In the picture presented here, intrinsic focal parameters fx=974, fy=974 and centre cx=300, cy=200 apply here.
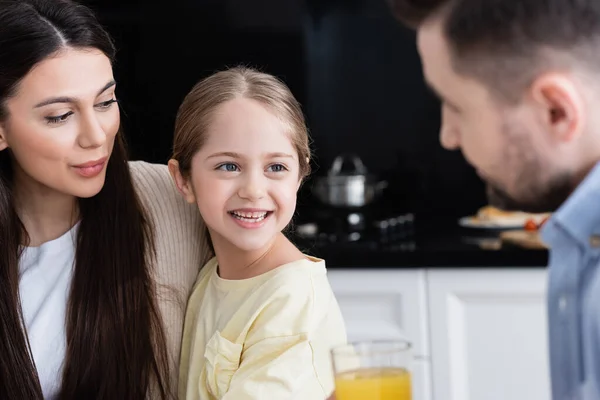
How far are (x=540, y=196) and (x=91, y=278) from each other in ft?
3.43

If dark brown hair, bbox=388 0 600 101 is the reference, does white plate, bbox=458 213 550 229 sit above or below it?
above

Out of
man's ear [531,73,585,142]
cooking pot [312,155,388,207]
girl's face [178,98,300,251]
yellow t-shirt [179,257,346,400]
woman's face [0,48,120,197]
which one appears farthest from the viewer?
cooking pot [312,155,388,207]

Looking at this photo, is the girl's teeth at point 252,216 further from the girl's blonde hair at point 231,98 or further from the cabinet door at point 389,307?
the cabinet door at point 389,307

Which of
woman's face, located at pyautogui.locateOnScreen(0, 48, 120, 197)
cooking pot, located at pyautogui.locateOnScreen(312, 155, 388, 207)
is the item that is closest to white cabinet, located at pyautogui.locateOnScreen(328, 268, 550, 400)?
cooking pot, located at pyautogui.locateOnScreen(312, 155, 388, 207)

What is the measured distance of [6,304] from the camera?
5.72 feet

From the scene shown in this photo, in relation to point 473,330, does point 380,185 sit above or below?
above

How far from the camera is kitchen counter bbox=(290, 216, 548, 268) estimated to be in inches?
107

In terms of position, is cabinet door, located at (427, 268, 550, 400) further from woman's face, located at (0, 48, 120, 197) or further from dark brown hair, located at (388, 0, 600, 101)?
dark brown hair, located at (388, 0, 600, 101)

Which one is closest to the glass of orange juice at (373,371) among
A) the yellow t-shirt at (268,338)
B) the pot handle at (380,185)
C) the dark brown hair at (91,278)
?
the yellow t-shirt at (268,338)

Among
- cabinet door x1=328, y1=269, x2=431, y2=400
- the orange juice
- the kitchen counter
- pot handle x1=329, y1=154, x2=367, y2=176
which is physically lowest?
the orange juice

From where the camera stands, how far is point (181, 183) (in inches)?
69.1

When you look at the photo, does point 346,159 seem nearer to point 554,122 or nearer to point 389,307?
point 389,307

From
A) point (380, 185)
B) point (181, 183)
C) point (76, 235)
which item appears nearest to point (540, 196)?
point (181, 183)

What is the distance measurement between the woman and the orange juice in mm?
827
